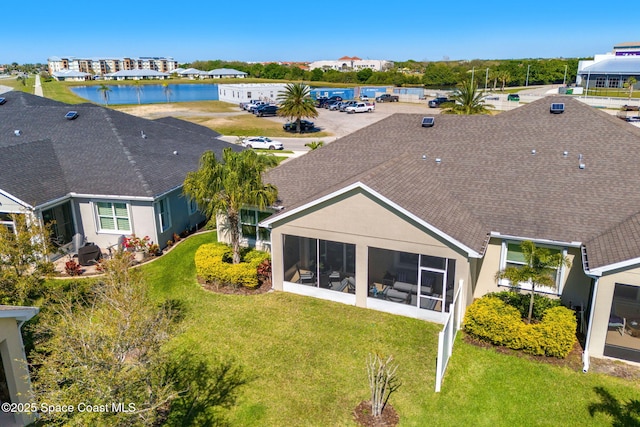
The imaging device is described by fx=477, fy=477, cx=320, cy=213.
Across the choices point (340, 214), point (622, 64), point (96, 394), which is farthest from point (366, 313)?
point (622, 64)

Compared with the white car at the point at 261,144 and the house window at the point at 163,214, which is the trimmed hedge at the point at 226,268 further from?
the white car at the point at 261,144

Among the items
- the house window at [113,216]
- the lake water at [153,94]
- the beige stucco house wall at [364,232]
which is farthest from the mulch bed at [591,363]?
the lake water at [153,94]

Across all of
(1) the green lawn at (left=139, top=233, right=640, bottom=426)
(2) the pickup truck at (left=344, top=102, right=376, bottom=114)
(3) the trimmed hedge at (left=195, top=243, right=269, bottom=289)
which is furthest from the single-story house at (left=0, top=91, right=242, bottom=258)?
(2) the pickup truck at (left=344, top=102, right=376, bottom=114)

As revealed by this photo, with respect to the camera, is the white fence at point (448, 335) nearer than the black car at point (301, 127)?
Yes

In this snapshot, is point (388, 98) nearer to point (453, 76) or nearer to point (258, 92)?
point (258, 92)

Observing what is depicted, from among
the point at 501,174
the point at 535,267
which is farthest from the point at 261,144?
the point at 535,267

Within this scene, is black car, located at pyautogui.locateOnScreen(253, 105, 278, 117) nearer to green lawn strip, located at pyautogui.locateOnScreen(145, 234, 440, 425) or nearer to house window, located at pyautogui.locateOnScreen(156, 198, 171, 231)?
house window, located at pyautogui.locateOnScreen(156, 198, 171, 231)

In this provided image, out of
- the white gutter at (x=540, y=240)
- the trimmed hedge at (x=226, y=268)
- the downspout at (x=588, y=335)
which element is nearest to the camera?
the downspout at (x=588, y=335)

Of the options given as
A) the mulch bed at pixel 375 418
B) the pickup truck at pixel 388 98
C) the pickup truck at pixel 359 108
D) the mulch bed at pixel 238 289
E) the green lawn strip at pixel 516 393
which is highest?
the pickup truck at pixel 388 98

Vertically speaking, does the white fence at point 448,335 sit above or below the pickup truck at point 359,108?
below
